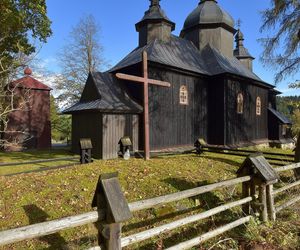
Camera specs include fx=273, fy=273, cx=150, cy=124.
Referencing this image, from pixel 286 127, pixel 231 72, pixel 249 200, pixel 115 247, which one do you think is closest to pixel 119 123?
pixel 231 72

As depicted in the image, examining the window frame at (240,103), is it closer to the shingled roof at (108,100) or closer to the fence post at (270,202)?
the shingled roof at (108,100)

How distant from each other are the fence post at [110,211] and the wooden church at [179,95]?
41.1 feet

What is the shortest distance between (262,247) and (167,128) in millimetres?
14200

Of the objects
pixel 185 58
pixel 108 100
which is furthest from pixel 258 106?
pixel 108 100

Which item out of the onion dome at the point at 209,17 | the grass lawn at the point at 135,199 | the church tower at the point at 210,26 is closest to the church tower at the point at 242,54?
the onion dome at the point at 209,17

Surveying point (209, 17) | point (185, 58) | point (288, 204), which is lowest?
point (288, 204)

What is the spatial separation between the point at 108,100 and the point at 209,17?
13359 millimetres

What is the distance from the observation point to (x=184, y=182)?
30.3ft

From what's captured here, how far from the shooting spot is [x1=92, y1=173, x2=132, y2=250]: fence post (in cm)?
346

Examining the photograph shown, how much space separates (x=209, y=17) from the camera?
24.3 m

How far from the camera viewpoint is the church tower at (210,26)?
2428 centimetres

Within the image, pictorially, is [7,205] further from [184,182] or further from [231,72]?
[231,72]

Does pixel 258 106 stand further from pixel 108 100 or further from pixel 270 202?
pixel 270 202

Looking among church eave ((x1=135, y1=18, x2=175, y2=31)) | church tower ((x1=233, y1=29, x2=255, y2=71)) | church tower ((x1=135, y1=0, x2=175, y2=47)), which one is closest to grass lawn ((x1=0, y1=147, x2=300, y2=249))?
church tower ((x1=135, y1=0, x2=175, y2=47))
